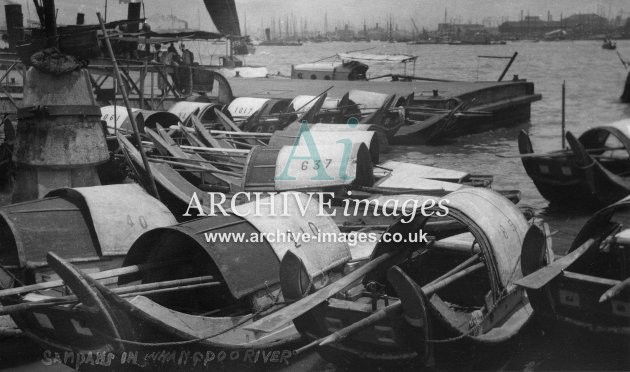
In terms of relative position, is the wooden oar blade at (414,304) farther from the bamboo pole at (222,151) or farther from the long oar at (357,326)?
the bamboo pole at (222,151)

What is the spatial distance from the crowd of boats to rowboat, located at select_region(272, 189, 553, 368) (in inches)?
0.9

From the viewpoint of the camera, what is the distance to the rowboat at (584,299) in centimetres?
713

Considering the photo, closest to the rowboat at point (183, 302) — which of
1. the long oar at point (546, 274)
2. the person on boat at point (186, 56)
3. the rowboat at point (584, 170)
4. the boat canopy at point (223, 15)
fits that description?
the long oar at point (546, 274)

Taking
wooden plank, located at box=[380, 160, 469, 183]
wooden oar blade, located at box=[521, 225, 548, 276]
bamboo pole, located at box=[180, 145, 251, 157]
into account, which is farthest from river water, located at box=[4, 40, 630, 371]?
bamboo pole, located at box=[180, 145, 251, 157]

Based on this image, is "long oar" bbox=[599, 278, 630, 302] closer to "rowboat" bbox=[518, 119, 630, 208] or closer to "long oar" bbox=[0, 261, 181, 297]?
"long oar" bbox=[0, 261, 181, 297]

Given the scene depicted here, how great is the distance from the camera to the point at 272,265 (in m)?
8.34

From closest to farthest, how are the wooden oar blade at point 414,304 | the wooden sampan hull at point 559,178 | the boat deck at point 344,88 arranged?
1. the wooden oar blade at point 414,304
2. the wooden sampan hull at point 559,178
3. the boat deck at point 344,88

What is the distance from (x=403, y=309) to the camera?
6.74 metres

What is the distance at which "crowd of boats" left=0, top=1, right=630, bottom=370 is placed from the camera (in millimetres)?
6926

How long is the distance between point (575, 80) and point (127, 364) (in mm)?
63557

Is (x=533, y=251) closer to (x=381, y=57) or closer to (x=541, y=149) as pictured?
(x=541, y=149)

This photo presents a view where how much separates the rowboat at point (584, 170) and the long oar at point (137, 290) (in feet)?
33.3

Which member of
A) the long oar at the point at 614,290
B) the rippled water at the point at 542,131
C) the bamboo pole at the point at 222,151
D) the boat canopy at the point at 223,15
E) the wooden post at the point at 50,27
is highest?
the boat canopy at the point at 223,15

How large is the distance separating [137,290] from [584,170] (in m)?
11.8
